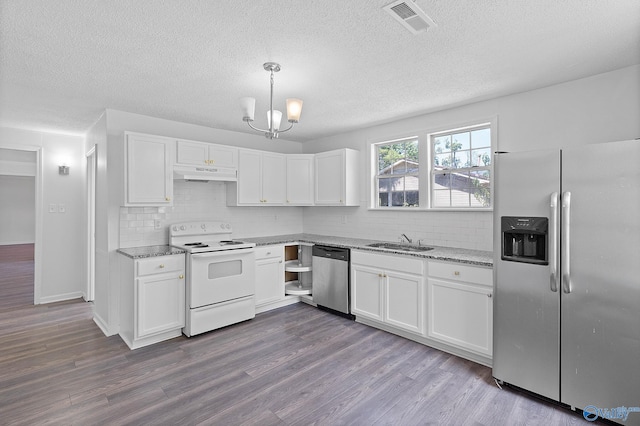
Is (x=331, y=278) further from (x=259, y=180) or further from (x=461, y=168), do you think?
(x=461, y=168)

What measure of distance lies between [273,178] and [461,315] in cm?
296

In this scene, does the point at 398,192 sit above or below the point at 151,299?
above

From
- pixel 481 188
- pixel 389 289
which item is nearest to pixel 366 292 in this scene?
pixel 389 289

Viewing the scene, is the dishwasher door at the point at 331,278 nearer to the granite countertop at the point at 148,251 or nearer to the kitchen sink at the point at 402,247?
the kitchen sink at the point at 402,247

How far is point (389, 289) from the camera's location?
3.50m

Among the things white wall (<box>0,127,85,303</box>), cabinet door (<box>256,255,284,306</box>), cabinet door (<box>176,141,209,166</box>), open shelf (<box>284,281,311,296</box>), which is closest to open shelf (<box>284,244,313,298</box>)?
open shelf (<box>284,281,311,296</box>)

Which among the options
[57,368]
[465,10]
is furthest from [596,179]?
[57,368]

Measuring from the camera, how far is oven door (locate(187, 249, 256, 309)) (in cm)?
345

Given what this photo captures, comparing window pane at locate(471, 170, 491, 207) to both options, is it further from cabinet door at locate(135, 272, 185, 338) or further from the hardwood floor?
cabinet door at locate(135, 272, 185, 338)

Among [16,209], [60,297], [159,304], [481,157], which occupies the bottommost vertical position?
[60,297]

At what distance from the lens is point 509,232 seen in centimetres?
243

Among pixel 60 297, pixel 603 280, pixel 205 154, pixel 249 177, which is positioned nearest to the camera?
pixel 603 280

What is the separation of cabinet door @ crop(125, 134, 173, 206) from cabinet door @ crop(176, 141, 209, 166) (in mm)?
129

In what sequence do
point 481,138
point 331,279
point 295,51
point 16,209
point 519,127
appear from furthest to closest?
point 16,209 → point 331,279 → point 481,138 → point 519,127 → point 295,51
